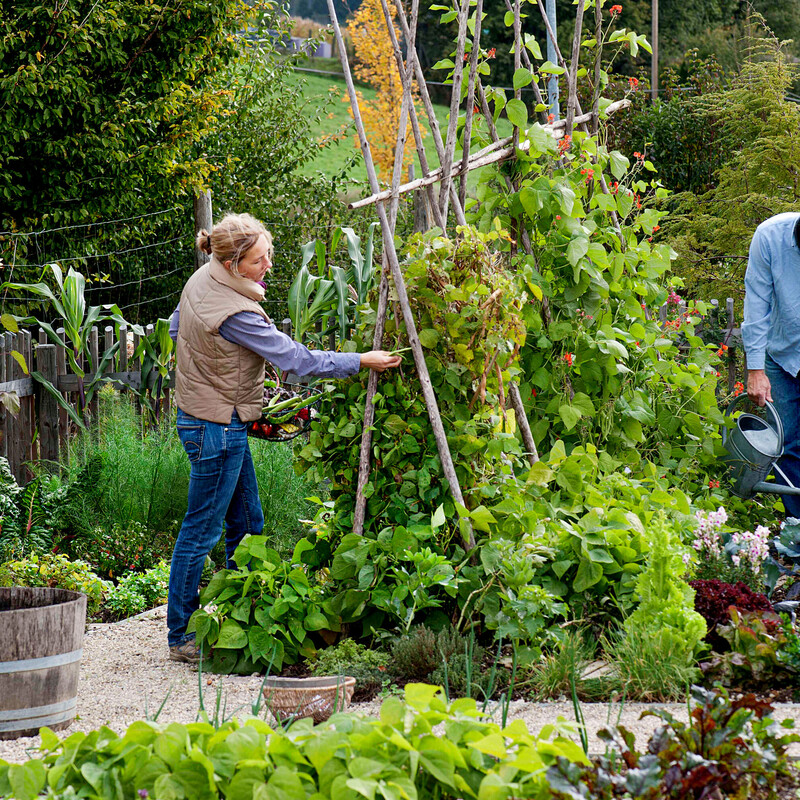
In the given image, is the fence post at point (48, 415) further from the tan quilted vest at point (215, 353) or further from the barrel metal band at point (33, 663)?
the barrel metal band at point (33, 663)

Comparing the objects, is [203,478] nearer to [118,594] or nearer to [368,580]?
[368,580]

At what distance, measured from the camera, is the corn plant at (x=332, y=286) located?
4.51 meters

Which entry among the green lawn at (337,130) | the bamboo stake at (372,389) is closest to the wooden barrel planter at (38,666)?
the bamboo stake at (372,389)

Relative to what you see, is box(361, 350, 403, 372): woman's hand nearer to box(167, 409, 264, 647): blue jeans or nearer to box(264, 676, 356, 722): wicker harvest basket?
box(167, 409, 264, 647): blue jeans

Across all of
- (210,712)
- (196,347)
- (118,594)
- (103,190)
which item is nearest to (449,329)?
(196,347)

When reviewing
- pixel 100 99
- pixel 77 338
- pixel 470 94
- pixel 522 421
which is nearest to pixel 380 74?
pixel 100 99

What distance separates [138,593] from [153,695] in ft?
4.40

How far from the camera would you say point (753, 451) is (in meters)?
4.24

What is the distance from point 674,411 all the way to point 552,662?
2.06m

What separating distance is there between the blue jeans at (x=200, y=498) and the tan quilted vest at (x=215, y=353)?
62mm

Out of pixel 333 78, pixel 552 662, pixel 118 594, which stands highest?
pixel 333 78

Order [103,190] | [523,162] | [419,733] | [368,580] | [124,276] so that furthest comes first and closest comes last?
[124,276], [103,190], [523,162], [368,580], [419,733]

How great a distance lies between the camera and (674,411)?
4.55m

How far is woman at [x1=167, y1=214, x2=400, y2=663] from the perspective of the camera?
332 cm
